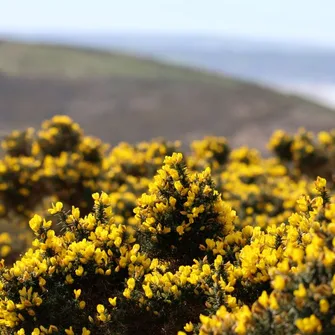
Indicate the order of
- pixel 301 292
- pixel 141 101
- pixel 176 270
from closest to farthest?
pixel 301 292, pixel 176 270, pixel 141 101

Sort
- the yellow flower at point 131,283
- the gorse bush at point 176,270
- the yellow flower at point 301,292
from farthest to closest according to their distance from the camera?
1. the yellow flower at point 131,283
2. the gorse bush at point 176,270
3. the yellow flower at point 301,292

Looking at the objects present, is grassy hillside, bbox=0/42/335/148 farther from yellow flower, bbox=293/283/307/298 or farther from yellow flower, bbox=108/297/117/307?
yellow flower, bbox=293/283/307/298

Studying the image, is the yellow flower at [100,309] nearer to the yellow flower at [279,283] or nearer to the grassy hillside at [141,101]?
the yellow flower at [279,283]

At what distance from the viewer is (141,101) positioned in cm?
3312

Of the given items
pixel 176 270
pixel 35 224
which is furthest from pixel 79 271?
pixel 176 270

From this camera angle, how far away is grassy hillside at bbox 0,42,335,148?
1131 inches

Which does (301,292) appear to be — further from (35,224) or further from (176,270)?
(35,224)

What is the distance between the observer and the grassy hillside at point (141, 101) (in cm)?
2873

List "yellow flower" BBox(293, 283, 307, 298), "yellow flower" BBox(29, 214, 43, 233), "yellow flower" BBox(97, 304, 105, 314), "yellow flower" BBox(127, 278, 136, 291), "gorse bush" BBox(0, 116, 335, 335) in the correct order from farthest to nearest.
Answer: "yellow flower" BBox(29, 214, 43, 233) → "yellow flower" BBox(127, 278, 136, 291) → "yellow flower" BBox(97, 304, 105, 314) → "gorse bush" BBox(0, 116, 335, 335) → "yellow flower" BBox(293, 283, 307, 298)

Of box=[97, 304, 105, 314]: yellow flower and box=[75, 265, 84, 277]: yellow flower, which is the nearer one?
box=[97, 304, 105, 314]: yellow flower

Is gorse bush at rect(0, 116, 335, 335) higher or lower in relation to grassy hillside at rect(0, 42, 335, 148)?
lower

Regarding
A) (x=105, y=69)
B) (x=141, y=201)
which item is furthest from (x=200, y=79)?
(x=141, y=201)

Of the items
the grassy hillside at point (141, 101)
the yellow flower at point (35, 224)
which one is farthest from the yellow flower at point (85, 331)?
the grassy hillside at point (141, 101)

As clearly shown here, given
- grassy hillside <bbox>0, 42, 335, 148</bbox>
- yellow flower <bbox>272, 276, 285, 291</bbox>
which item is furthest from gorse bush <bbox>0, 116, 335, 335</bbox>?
grassy hillside <bbox>0, 42, 335, 148</bbox>
